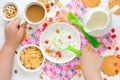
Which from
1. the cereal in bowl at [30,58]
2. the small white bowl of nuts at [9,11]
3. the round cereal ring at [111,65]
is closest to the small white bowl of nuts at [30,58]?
the cereal in bowl at [30,58]

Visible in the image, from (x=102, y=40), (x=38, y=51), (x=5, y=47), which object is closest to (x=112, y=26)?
(x=102, y=40)

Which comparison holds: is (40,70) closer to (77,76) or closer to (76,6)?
(77,76)

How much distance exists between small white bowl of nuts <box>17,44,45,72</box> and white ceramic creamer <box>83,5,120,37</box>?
187 mm

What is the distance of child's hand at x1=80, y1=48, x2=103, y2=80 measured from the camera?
1182mm

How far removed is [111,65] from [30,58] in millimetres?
281

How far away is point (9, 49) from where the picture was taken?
120 cm

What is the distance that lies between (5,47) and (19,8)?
0.47 ft

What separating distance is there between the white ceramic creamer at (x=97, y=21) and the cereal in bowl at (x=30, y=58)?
0.19m

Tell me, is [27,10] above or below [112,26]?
above

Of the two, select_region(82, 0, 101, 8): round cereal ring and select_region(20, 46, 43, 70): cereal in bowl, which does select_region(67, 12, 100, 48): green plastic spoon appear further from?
select_region(20, 46, 43, 70): cereal in bowl

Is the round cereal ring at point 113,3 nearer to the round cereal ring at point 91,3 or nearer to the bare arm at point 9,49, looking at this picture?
the round cereal ring at point 91,3

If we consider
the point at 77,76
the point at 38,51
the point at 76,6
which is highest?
the point at 76,6

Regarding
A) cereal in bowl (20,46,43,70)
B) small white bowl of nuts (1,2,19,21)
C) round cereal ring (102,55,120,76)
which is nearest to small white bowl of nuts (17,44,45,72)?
cereal in bowl (20,46,43,70)

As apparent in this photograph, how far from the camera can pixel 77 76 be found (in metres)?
1.22
